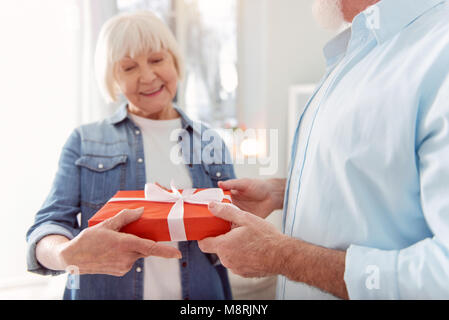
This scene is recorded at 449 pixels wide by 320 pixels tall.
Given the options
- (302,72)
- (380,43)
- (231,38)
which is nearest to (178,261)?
(380,43)

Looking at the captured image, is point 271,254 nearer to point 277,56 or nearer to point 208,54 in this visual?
point 277,56

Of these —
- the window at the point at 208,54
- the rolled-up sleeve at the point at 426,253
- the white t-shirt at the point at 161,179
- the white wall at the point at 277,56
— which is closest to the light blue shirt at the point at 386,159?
the rolled-up sleeve at the point at 426,253

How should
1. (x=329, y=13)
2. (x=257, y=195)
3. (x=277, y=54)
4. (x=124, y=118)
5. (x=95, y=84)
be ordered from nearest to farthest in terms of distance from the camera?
(x=329, y=13)
(x=257, y=195)
(x=124, y=118)
(x=95, y=84)
(x=277, y=54)

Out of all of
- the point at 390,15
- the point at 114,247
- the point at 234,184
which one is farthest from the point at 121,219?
the point at 390,15

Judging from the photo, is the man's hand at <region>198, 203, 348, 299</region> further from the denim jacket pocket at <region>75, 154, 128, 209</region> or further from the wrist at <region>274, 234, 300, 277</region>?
the denim jacket pocket at <region>75, 154, 128, 209</region>

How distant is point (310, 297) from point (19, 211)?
1.08 meters

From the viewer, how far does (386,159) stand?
0.44m

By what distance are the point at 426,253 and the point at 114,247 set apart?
404 mm

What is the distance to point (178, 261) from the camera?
769 mm

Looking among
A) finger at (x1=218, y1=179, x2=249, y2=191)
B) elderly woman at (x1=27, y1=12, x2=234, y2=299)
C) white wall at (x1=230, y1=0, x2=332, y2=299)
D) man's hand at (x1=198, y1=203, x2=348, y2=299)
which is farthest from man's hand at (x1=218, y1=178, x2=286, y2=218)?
white wall at (x1=230, y1=0, x2=332, y2=299)

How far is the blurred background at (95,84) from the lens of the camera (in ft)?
3.98
